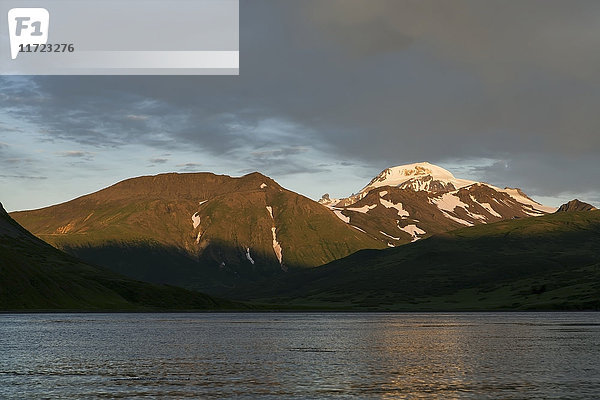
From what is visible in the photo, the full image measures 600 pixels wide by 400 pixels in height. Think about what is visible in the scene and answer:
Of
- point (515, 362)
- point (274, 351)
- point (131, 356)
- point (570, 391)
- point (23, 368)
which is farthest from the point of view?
point (274, 351)

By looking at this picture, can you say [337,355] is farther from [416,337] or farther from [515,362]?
[416,337]

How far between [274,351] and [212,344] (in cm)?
1943

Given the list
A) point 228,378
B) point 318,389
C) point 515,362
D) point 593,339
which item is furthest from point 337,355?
point 593,339

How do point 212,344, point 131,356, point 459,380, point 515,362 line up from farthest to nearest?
1. point 212,344
2. point 131,356
3. point 515,362
4. point 459,380

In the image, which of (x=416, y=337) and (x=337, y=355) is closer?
(x=337, y=355)

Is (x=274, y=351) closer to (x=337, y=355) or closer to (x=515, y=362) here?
(x=337, y=355)

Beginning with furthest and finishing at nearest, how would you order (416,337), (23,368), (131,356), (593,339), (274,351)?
(416,337)
(593,339)
(274,351)
(131,356)
(23,368)

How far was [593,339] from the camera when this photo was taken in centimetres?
13600

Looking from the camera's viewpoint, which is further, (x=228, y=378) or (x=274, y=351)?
(x=274, y=351)

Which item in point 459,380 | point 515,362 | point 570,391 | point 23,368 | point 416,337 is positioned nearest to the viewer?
point 570,391

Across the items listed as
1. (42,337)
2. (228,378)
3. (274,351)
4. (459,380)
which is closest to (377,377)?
(459,380)

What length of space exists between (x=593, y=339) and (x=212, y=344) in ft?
227

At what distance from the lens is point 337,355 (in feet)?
343

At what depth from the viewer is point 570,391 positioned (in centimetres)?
6419
